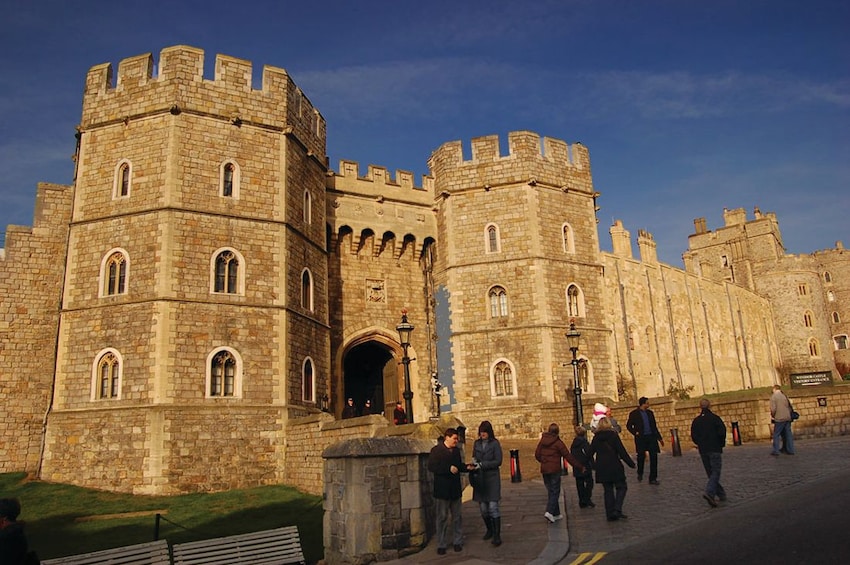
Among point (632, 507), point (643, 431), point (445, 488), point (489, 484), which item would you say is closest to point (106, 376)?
point (445, 488)

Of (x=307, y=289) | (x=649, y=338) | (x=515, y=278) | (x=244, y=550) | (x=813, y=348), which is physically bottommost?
(x=244, y=550)

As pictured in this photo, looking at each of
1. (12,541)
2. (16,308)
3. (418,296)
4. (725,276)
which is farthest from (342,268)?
(725,276)

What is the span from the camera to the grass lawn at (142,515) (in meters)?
12.7

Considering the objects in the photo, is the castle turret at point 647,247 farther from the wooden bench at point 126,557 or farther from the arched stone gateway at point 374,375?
the wooden bench at point 126,557

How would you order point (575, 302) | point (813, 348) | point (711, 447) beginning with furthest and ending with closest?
point (813, 348)
point (575, 302)
point (711, 447)

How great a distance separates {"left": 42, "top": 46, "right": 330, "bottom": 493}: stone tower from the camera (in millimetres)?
17953

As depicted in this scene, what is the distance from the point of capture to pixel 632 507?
36.4 feet

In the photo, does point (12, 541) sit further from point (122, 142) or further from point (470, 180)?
point (470, 180)

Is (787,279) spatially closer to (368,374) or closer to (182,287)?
(368,374)

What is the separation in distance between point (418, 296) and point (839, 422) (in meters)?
14.2

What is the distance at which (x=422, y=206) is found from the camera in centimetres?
2681

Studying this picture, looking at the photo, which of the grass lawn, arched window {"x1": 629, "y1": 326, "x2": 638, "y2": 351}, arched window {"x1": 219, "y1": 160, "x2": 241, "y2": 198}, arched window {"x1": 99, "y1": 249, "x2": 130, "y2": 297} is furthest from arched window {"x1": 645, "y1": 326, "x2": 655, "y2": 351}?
arched window {"x1": 99, "y1": 249, "x2": 130, "y2": 297}

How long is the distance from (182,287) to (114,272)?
2.15 meters

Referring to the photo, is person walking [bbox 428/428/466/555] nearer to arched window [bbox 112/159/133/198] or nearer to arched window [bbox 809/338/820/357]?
arched window [bbox 112/159/133/198]
